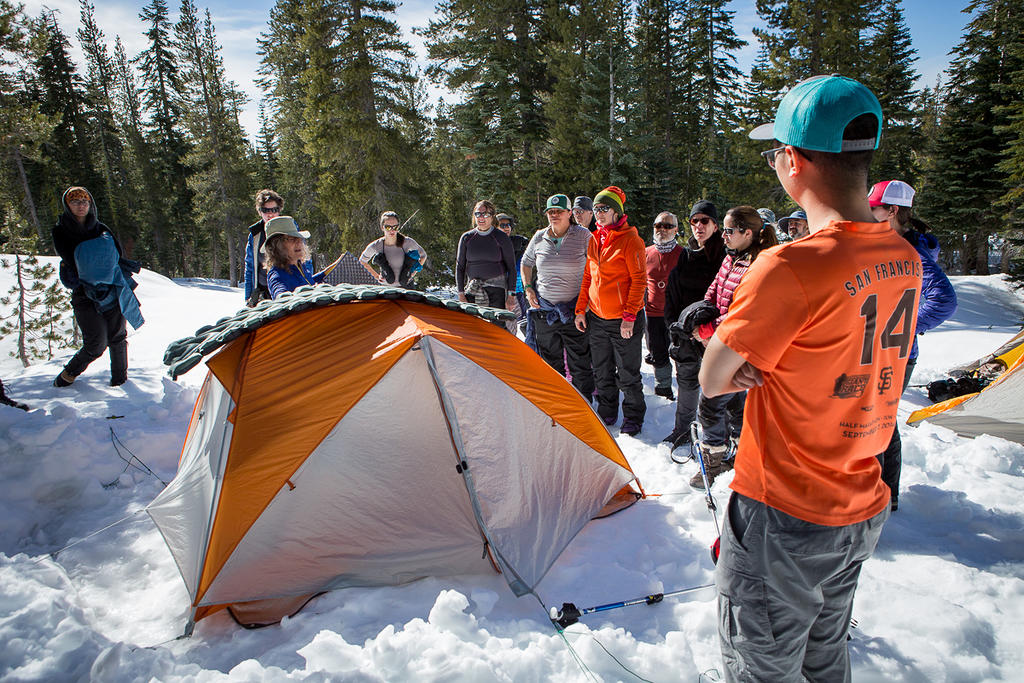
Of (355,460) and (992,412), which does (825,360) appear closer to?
(355,460)

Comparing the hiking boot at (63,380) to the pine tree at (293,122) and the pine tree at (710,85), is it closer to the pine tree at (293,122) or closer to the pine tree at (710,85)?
the pine tree at (293,122)

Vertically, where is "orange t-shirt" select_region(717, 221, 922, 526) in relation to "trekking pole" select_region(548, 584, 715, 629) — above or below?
above

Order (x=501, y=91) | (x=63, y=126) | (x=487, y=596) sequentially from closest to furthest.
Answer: (x=487, y=596) < (x=501, y=91) < (x=63, y=126)

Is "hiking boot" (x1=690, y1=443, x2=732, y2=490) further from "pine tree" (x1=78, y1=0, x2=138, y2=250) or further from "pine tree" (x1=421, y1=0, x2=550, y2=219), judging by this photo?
"pine tree" (x1=78, y1=0, x2=138, y2=250)

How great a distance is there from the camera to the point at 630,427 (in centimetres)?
521

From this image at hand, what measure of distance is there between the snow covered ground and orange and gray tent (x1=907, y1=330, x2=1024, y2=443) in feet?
1.49

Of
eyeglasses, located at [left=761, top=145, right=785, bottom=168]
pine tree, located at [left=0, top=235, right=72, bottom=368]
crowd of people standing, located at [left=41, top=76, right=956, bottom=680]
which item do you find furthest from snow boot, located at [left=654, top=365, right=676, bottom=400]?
pine tree, located at [left=0, top=235, right=72, bottom=368]

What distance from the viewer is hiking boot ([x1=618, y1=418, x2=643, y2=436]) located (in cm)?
520

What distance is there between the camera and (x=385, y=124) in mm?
18141

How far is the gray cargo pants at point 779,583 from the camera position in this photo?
1.42m

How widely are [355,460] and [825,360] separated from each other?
2.50m

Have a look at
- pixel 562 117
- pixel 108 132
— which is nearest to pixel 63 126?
pixel 108 132

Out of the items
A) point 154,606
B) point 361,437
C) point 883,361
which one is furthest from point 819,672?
point 154,606

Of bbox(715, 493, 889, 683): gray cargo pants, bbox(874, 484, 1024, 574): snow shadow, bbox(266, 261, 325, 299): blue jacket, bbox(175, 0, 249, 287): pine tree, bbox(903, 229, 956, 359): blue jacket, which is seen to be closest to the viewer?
bbox(715, 493, 889, 683): gray cargo pants
